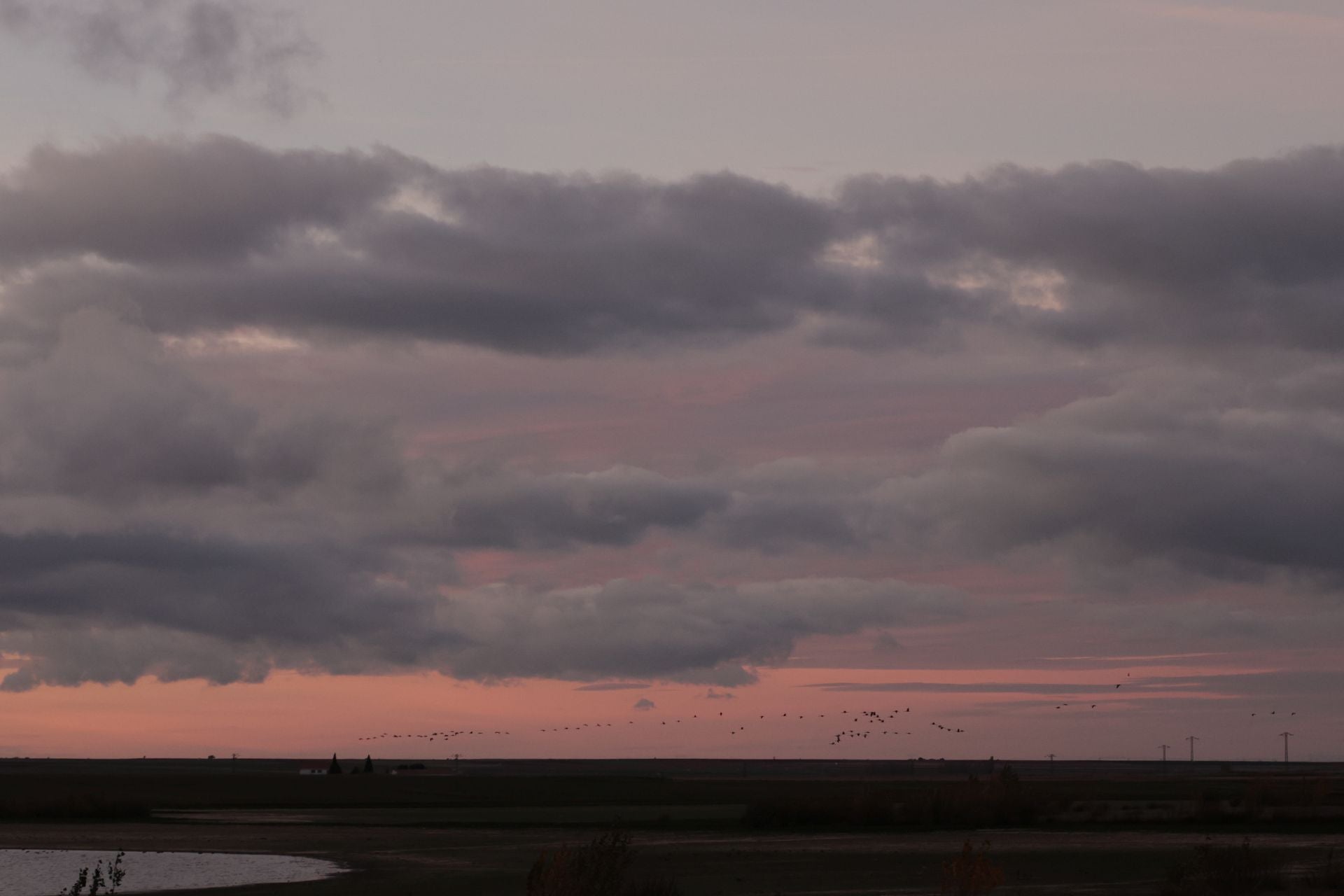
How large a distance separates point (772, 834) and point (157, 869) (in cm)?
2482

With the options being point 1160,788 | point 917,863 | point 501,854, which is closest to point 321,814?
point 501,854

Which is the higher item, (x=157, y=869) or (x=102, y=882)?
(x=102, y=882)

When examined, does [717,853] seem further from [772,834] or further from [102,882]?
[102,882]

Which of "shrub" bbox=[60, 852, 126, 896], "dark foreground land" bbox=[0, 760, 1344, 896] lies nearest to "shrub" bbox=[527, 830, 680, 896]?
"dark foreground land" bbox=[0, 760, 1344, 896]

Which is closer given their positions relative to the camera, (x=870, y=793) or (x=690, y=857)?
(x=690, y=857)

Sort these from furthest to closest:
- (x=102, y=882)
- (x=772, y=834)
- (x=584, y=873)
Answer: (x=772, y=834) < (x=102, y=882) < (x=584, y=873)

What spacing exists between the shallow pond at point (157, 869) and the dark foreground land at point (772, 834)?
1748 mm

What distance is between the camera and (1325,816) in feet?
245

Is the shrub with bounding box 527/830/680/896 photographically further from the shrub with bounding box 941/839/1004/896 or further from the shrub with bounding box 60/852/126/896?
the shrub with bounding box 60/852/126/896

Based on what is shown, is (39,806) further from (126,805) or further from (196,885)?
(196,885)

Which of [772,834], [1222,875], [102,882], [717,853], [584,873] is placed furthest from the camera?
[772,834]

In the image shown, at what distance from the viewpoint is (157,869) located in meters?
52.9

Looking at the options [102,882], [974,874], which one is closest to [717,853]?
[102,882]

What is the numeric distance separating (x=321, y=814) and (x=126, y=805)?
34.4 feet
